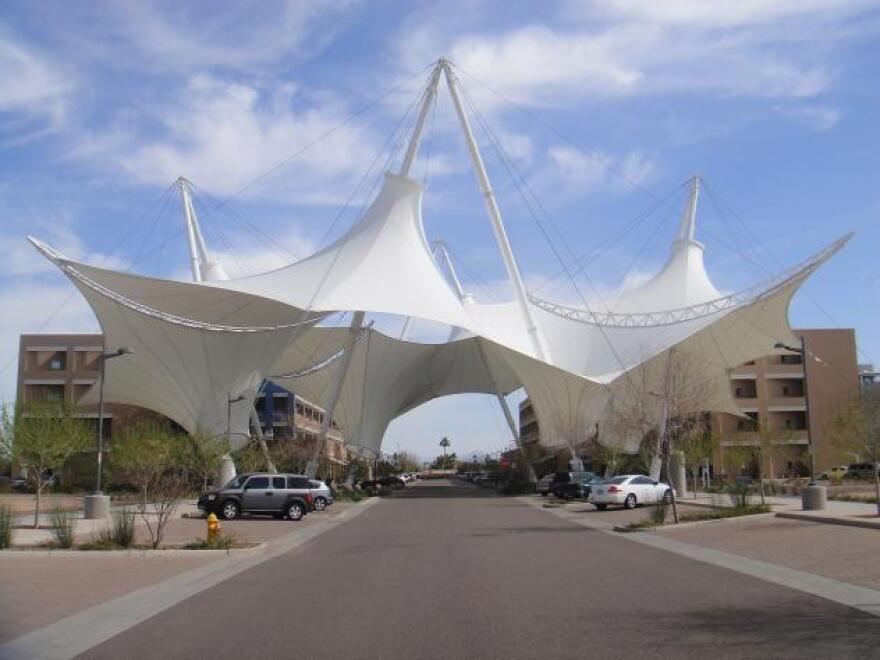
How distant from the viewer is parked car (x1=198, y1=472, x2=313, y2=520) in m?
29.8

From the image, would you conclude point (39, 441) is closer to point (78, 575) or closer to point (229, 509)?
point (229, 509)

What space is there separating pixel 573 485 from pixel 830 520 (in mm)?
21583

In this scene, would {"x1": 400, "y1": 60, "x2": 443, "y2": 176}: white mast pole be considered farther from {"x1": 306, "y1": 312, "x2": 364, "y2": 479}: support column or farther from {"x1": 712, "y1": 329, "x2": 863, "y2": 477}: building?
{"x1": 712, "y1": 329, "x2": 863, "y2": 477}: building

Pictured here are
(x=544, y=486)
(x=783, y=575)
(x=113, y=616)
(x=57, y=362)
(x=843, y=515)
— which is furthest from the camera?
(x=57, y=362)

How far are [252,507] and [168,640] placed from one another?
21.8m

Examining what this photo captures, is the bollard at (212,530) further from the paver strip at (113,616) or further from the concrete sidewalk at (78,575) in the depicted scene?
the paver strip at (113,616)

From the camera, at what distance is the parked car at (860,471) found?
194 ft

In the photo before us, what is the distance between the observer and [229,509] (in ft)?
98.1

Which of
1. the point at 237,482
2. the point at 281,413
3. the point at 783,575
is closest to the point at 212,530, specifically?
the point at 783,575

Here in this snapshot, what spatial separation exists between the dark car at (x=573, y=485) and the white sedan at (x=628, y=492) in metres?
7.65

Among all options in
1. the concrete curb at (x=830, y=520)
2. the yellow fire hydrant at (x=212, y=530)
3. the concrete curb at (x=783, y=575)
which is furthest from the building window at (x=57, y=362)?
the concrete curb at (x=783, y=575)

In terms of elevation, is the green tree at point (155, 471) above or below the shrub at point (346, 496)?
above

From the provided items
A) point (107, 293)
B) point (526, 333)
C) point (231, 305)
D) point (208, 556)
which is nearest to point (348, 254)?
point (231, 305)

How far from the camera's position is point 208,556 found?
55.9 ft
